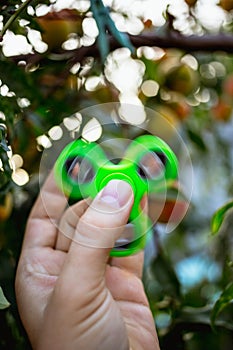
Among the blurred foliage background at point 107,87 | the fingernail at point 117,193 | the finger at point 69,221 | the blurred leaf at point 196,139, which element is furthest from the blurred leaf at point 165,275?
the fingernail at point 117,193

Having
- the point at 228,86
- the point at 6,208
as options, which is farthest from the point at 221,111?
the point at 6,208

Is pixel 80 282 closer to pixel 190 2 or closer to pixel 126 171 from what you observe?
pixel 126 171

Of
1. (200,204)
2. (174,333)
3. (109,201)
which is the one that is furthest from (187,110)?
(200,204)

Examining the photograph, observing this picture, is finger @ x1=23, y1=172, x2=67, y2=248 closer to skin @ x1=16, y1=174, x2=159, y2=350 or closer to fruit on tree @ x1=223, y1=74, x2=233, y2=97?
skin @ x1=16, y1=174, x2=159, y2=350

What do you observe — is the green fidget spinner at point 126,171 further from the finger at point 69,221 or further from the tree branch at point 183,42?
the tree branch at point 183,42

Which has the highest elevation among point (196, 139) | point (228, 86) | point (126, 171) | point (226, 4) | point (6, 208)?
point (126, 171)

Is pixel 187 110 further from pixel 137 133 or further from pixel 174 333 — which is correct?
pixel 174 333
